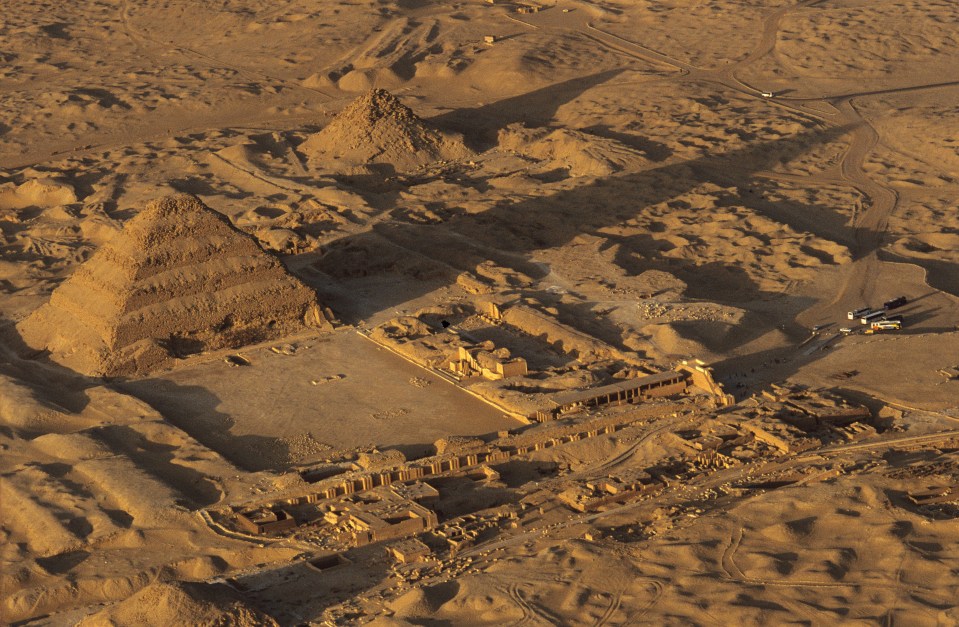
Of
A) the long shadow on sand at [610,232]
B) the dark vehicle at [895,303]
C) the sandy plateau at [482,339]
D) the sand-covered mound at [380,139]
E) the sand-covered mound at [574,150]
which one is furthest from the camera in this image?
the sand-covered mound at [380,139]

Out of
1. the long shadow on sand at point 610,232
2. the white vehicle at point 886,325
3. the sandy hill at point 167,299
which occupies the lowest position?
the long shadow on sand at point 610,232

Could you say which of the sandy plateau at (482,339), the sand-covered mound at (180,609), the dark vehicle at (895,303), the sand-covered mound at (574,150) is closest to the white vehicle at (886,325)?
the sandy plateau at (482,339)

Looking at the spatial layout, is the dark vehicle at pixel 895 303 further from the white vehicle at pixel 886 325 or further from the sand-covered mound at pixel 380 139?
the sand-covered mound at pixel 380 139

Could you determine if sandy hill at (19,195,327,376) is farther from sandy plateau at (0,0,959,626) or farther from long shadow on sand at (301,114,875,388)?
long shadow on sand at (301,114,875,388)

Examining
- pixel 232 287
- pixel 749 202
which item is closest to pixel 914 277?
pixel 749 202

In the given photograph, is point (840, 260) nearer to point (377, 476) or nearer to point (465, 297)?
point (465, 297)

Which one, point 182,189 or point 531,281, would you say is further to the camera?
point 182,189
